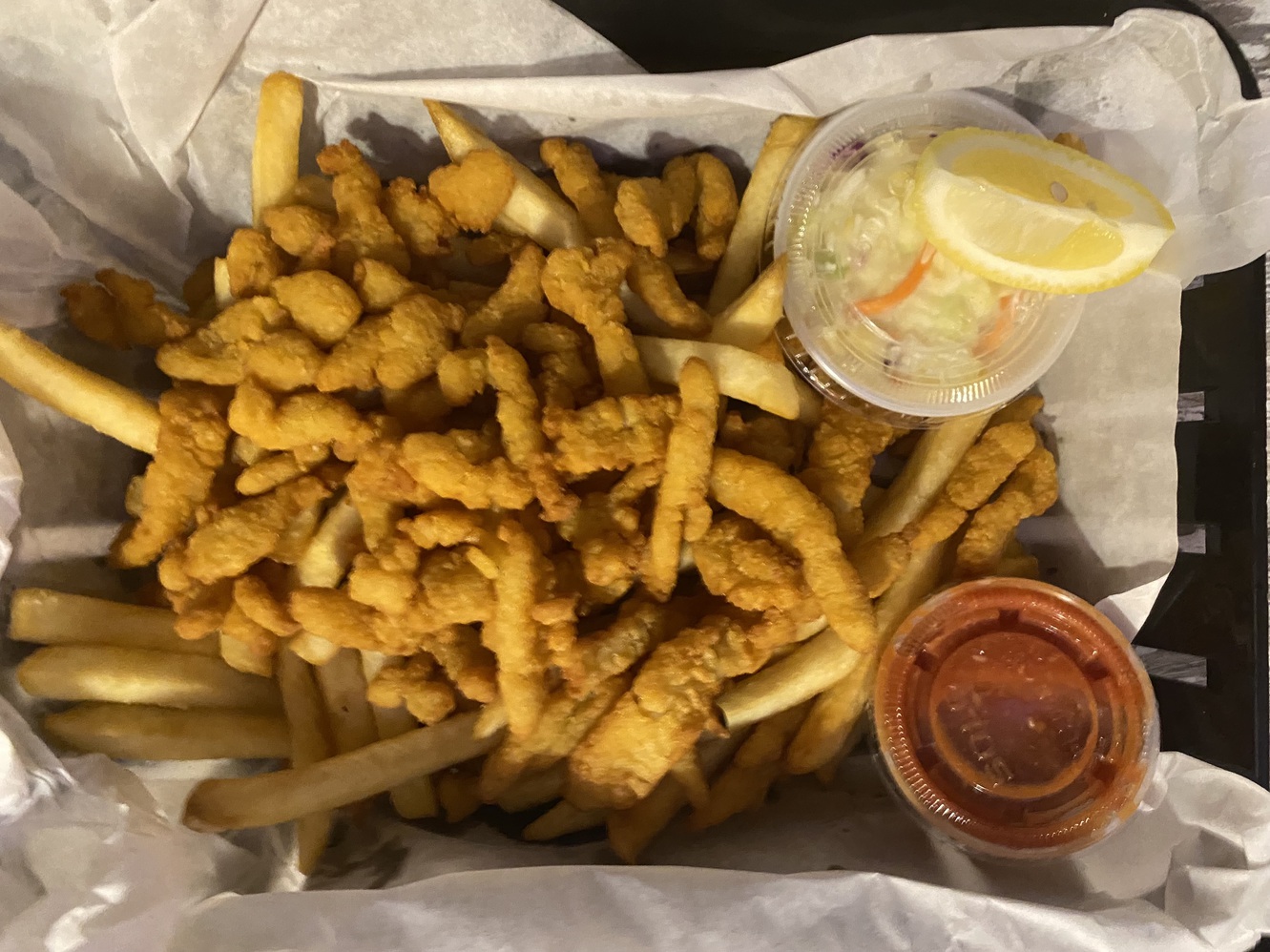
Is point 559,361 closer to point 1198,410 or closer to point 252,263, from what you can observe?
Result: point 252,263

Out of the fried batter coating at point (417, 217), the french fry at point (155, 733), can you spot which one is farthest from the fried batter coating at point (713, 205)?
the french fry at point (155, 733)

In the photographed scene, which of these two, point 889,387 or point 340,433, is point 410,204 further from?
point 889,387

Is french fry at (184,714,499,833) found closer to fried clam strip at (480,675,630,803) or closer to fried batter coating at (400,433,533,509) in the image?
fried clam strip at (480,675,630,803)

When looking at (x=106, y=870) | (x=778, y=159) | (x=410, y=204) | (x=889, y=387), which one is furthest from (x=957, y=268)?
(x=106, y=870)

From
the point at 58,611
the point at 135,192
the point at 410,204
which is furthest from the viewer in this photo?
the point at 135,192

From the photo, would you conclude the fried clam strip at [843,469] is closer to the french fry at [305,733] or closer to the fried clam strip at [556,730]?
the fried clam strip at [556,730]
